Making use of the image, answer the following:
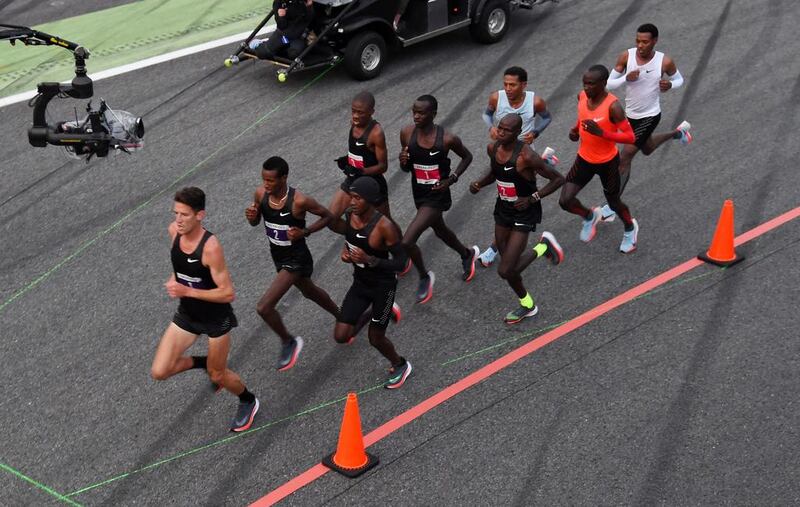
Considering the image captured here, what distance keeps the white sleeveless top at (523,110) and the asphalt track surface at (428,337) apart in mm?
1384

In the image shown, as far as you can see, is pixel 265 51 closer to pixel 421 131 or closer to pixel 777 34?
pixel 421 131

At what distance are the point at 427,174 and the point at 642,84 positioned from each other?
276 centimetres

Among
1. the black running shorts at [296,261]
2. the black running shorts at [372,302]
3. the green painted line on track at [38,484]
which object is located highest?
the black running shorts at [296,261]

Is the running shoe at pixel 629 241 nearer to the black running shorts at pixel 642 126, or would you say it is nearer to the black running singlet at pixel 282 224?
the black running shorts at pixel 642 126

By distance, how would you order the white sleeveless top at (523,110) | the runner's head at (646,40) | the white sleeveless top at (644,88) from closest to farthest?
the white sleeveless top at (523,110) → the runner's head at (646,40) → the white sleeveless top at (644,88)

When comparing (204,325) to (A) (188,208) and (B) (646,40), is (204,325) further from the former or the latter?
(B) (646,40)

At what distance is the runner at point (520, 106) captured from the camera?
931 cm

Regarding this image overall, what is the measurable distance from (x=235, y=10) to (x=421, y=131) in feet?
32.2

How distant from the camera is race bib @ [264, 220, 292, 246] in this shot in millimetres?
8125

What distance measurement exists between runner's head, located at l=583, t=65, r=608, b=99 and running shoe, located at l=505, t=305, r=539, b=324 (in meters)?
2.09

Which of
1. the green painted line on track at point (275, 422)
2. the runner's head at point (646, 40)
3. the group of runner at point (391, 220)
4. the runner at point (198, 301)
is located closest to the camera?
the runner at point (198, 301)

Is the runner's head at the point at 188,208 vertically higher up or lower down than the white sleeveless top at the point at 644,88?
higher up

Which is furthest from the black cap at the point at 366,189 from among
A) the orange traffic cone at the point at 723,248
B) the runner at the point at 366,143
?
the orange traffic cone at the point at 723,248

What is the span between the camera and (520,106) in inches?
374
